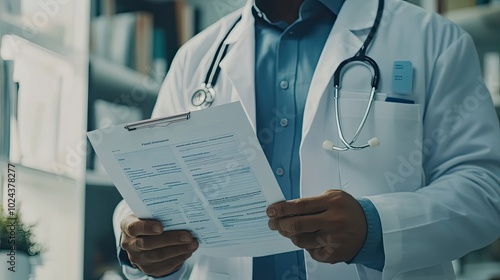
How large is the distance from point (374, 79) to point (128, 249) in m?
Result: 0.48

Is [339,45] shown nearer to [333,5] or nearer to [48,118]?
[333,5]

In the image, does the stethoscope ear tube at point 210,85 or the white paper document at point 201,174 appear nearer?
the white paper document at point 201,174

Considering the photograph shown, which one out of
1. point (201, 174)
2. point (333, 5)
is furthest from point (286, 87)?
point (201, 174)

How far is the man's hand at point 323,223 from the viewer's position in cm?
86

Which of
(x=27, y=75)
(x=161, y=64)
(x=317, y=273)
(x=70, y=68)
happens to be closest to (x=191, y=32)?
(x=161, y=64)

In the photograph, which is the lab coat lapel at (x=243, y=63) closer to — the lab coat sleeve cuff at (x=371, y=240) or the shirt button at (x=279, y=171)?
the shirt button at (x=279, y=171)

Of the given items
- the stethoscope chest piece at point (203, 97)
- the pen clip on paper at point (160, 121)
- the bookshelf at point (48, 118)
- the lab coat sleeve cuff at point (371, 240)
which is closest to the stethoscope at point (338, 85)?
the stethoscope chest piece at point (203, 97)

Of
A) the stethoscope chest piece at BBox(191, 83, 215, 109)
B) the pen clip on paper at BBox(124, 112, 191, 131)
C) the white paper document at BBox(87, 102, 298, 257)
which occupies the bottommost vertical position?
the white paper document at BBox(87, 102, 298, 257)

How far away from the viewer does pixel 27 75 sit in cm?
168

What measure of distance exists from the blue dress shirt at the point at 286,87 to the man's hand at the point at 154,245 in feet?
0.51

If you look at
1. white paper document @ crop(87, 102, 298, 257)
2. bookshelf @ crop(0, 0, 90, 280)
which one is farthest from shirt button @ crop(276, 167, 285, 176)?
bookshelf @ crop(0, 0, 90, 280)

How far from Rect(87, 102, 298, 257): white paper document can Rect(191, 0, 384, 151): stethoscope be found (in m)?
0.20

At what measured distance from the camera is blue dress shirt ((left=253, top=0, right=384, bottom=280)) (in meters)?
1.07

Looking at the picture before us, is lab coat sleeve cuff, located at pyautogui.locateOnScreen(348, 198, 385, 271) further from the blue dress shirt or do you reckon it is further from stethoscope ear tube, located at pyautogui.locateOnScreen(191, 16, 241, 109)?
stethoscope ear tube, located at pyautogui.locateOnScreen(191, 16, 241, 109)
